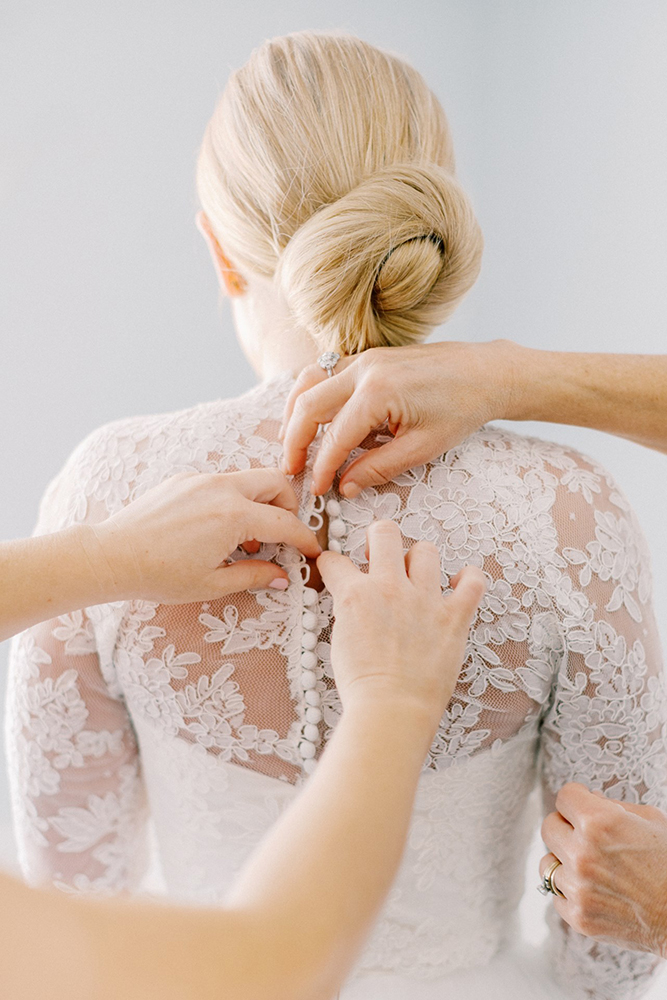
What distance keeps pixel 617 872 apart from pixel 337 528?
1.56 feet

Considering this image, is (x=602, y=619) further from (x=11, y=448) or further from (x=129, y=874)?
(x=11, y=448)

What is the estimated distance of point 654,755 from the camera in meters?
0.95

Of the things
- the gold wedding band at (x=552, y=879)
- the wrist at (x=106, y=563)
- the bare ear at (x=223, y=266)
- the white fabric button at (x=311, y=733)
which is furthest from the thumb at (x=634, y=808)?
the bare ear at (x=223, y=266)

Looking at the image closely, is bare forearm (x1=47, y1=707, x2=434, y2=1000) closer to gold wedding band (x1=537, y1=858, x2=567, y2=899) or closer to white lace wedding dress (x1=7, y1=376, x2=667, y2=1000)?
white lace wedding dress (x1=7, y1=376, x2=667, y2=1000)

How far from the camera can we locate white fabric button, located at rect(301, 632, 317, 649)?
0.80 metres

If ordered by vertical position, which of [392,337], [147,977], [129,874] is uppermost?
[392,337]

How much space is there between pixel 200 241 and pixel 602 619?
173cm

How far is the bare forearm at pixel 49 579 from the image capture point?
73cm

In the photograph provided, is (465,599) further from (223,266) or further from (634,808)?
(223,266)

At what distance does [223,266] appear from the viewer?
1.00 metres

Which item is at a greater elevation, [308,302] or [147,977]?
[308,302]

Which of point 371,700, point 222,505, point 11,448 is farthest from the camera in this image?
point 11,448

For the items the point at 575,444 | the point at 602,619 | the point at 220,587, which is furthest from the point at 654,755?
the point at 575,444

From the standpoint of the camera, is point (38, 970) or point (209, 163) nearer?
point (38, 970)
